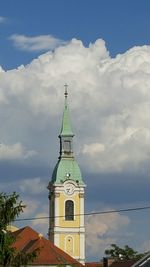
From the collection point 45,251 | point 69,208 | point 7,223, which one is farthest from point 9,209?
point 69,208

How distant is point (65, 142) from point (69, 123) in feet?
11.8

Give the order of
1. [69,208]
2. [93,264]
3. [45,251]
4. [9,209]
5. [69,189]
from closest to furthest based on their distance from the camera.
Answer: [9,209], [45,251], [69,208], [69,189], [93,264]

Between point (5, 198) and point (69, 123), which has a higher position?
point (69, 123)

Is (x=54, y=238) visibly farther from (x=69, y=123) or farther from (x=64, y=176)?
(x=69, y=123)

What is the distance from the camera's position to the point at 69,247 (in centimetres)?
13062

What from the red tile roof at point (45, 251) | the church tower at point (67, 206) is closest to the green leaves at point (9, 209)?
the red tile roof at point (45, 251)

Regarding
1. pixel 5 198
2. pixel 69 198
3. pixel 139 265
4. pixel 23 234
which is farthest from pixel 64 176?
pixel 5 198

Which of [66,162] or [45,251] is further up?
[66,162]

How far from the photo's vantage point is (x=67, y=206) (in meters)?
135

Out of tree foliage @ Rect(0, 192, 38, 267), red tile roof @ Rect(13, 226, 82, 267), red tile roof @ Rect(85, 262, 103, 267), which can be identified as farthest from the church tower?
tree foliage @ Rect(0, 192, 38, 267)

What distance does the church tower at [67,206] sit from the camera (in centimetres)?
13075

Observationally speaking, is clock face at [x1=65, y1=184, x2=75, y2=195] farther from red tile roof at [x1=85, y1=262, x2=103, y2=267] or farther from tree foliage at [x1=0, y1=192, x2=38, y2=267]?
tree foliage at [x1=0, y1=192, x2=38, y2=267]

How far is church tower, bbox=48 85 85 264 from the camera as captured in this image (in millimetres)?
130750

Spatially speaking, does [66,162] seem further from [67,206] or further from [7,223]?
[7,223]
